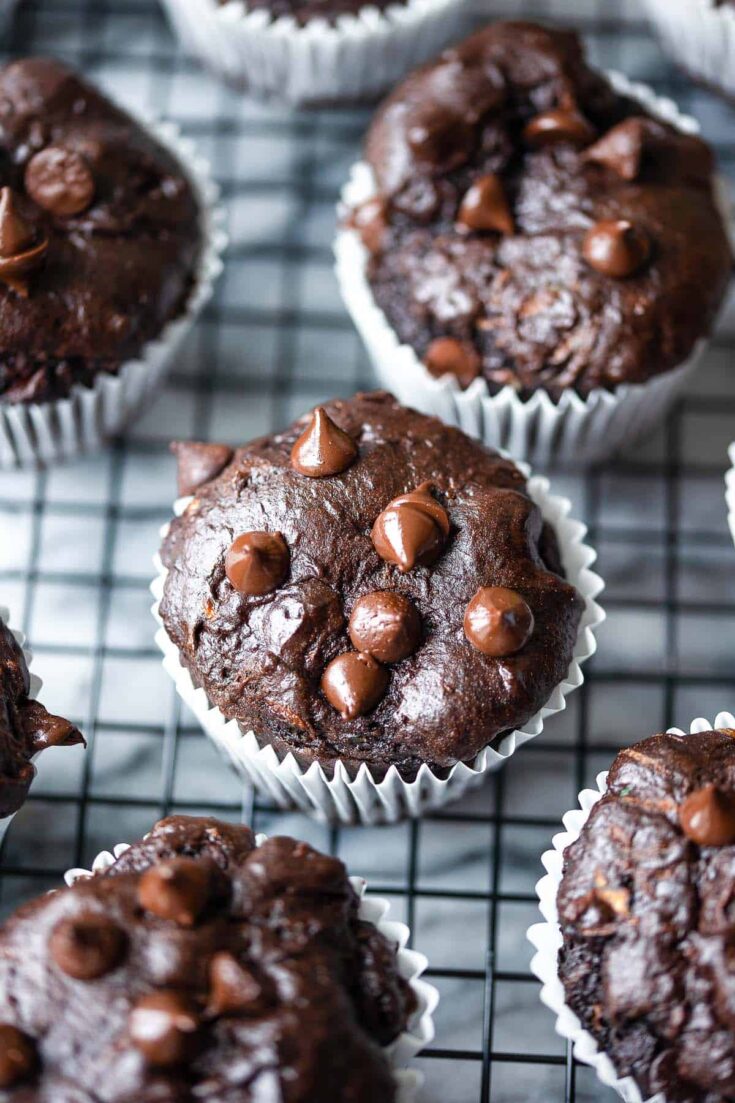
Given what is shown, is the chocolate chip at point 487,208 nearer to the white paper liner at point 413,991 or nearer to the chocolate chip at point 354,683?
the chocolate chip at point 354,683

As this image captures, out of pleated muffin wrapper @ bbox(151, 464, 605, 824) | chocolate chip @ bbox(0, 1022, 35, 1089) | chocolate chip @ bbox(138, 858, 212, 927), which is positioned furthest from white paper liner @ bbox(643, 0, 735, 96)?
chocolate chip @ bbox(0, 1022, 35, 1089)

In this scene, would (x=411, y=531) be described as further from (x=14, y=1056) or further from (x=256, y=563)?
(x=14, y=1056)

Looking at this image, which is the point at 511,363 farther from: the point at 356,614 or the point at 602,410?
the point at 356,614

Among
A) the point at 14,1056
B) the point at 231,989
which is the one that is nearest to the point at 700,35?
the point at 231,989

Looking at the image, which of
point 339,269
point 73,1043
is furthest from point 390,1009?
point 339,269

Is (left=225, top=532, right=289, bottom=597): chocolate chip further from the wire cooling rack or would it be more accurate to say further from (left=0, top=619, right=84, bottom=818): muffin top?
the wire cooling rack

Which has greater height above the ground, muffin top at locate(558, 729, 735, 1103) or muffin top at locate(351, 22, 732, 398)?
muffin top at locate(351, 22, 732, 398)
